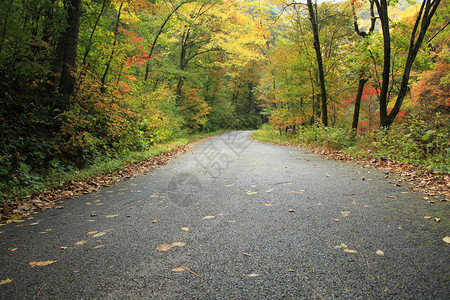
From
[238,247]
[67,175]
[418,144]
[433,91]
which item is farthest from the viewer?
[433,91]

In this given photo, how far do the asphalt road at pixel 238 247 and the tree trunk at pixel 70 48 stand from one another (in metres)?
4.33

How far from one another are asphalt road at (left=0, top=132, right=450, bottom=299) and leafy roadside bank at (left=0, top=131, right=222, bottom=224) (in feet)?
1.31

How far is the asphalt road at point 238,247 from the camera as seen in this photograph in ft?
5.78

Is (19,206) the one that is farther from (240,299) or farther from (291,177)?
(291,177)

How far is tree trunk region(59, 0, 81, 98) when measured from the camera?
6.78 meters

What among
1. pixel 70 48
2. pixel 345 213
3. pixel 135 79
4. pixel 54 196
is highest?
pixel 70 48

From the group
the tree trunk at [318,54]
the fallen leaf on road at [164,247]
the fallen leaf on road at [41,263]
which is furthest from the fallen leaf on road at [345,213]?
the tree trunk at [318,54]

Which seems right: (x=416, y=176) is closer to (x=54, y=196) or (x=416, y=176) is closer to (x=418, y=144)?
(x=418, y=144)

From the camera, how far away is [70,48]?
22.5 ft

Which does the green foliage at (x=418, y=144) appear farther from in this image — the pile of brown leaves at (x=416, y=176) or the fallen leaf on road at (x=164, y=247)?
the fallen leaf on road at (x=164, y=247)

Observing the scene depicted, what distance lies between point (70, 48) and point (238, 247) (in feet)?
24.3

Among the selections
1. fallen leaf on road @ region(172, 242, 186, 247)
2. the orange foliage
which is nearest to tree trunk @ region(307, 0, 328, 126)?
the orange foliage

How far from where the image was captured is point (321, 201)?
141 inches

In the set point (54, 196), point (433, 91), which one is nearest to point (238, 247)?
point (54, 196)
